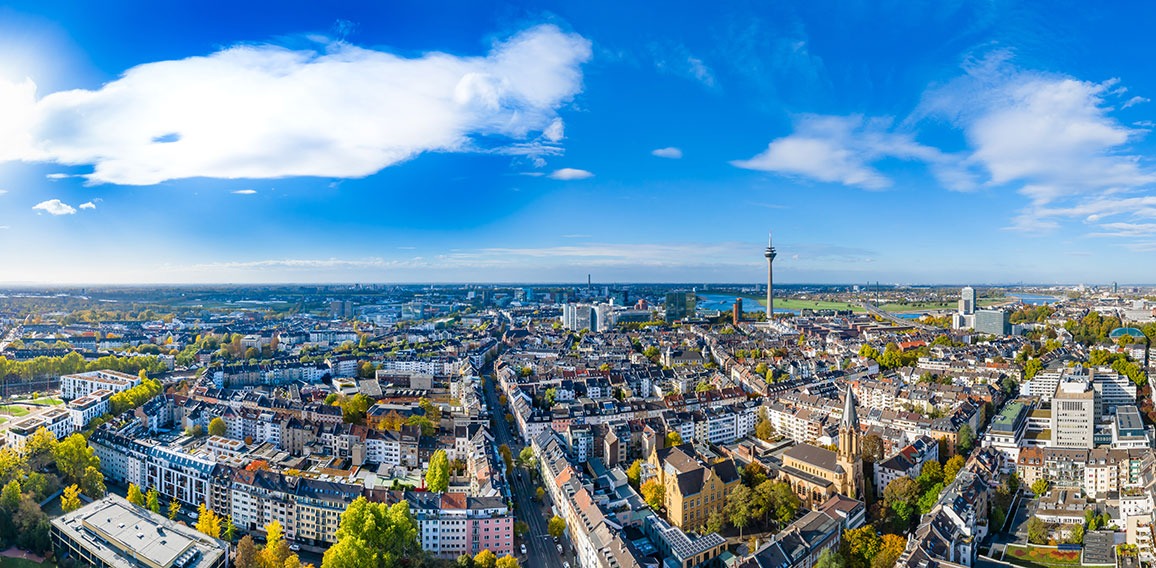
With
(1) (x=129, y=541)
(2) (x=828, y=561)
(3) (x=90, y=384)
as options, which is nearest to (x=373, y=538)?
(1) (x=129, y=541)

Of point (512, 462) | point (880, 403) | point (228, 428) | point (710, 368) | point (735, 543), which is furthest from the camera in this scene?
point (710, 368)

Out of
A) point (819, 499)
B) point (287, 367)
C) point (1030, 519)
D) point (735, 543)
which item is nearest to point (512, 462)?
point (735, 543)

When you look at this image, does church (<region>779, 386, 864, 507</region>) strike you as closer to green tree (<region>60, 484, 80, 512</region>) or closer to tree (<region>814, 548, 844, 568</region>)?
tree (<region>814, 548, 844, 568</region>)

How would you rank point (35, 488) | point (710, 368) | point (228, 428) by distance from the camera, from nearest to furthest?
point (35, 488) → point (228, 428) → point (710, 368)

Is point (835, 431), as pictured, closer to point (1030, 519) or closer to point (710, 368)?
point (1030, 519)

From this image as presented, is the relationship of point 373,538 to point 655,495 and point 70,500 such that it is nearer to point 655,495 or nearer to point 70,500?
point 655,495

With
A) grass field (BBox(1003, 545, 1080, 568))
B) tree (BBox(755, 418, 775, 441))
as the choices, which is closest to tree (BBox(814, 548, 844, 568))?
grass field (BBox(1003, 545, 1080, 568))

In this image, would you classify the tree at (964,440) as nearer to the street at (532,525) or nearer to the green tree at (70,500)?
the street at (532,525)
